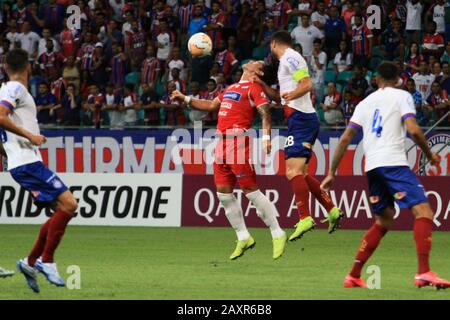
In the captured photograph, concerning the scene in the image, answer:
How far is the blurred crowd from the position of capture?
2453 cm

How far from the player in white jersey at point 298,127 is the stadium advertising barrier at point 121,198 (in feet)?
22.6

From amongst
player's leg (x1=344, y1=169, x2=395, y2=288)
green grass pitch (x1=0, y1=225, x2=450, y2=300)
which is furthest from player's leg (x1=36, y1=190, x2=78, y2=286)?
player's leg (x1=344, y1=169, x2=395, y2=288)

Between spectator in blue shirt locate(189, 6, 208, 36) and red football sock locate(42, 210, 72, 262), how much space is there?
15.9m

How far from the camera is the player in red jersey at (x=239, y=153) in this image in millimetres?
14734

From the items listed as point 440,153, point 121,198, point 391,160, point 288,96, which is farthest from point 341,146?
point 440,153

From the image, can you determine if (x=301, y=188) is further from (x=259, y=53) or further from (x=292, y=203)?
(x=259, y=53)

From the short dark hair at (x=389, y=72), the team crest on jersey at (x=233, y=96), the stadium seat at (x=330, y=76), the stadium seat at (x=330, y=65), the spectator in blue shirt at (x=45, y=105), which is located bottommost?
the spectator in blue shirt at (x=45, y=105)

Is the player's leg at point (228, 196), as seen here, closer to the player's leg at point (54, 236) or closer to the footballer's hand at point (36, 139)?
the player's leg at point (54, 236)

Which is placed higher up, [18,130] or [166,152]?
[18,130]

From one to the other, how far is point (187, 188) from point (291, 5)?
7177mm

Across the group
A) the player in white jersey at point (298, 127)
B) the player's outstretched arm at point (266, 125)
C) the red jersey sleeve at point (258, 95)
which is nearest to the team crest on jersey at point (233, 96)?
the red jersey sleeve at point (258, 95)

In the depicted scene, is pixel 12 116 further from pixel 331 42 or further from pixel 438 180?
pixel 331 42

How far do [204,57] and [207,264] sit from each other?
39.5 feet

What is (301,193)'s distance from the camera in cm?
1500
